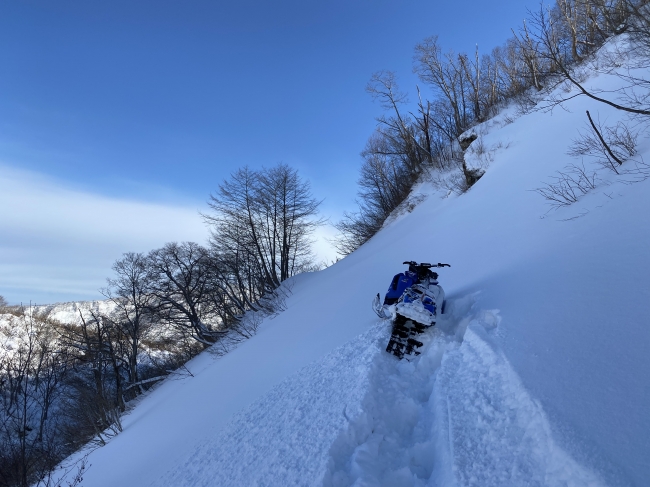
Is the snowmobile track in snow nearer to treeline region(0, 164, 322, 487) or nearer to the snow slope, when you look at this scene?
the snow slope

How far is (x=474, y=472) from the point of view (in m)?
2.02

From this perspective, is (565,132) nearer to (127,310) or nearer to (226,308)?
(226,308)

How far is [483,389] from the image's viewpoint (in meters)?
2.67

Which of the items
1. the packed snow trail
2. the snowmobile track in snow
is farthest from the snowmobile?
the snowmobile track in snow

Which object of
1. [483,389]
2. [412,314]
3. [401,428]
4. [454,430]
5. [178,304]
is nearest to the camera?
[454,430]

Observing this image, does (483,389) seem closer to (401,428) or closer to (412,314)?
(401,428)

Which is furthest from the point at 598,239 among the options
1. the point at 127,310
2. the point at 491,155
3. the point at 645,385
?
the point at 127,310

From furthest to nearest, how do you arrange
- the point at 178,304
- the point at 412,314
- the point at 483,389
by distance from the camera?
the point at 178,304 → the point at 412,314 → the point at 483,389

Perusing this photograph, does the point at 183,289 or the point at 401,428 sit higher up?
the point at 183,289

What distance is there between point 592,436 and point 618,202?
149 inches

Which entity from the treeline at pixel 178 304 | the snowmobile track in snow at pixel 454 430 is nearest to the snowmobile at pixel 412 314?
the snowmobile track in snow at pixel 454 430

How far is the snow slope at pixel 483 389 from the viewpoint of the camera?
1.93 meters

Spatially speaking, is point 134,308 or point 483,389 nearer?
point 483,389

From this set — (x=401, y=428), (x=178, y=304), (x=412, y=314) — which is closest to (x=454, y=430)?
(x=401, y=428)
